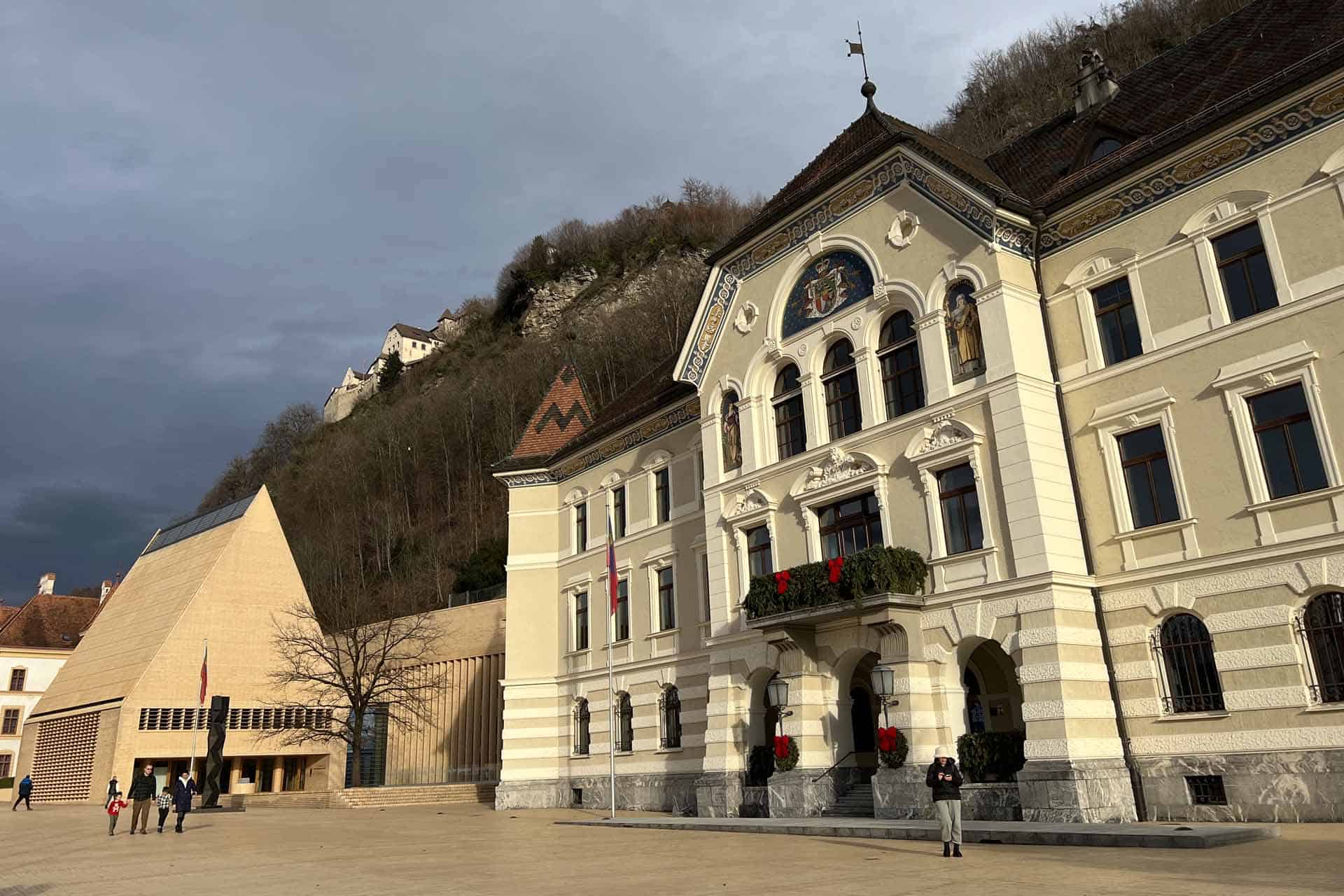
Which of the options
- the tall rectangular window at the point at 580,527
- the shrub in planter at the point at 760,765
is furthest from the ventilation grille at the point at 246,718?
the shrub in planter at the point at 760,765

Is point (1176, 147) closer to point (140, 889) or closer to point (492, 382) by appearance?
point (140, 889)

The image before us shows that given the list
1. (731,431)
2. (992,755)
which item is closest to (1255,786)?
(992,755)

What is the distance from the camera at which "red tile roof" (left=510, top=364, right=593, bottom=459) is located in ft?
120

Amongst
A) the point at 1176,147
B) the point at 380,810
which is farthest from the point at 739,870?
the point at 380,810

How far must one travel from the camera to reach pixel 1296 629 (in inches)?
620

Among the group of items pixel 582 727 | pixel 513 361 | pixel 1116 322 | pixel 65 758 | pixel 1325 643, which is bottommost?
pixel 582 727

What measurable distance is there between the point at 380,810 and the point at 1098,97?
3086 cm

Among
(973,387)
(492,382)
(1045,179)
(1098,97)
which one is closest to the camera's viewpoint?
(973,387)

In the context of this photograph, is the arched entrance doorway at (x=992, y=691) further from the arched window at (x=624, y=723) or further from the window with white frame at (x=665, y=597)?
the arched window at (x=624, y=723)

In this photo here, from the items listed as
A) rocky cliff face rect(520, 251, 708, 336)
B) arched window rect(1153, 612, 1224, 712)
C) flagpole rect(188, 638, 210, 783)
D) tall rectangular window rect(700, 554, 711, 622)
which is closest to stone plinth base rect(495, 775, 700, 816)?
tall rectangular window rect(700, 554, 711, 622)

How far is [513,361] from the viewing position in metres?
78.6

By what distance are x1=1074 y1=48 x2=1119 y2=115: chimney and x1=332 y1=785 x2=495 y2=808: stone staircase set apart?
2993 centimetres

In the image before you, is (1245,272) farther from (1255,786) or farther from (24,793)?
(24,793)

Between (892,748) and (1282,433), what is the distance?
8.91m
